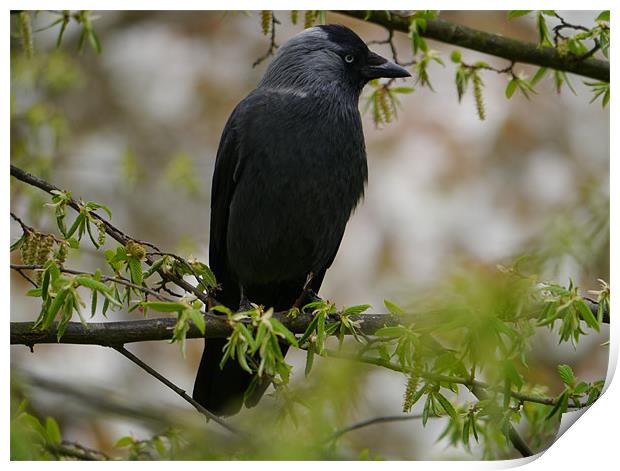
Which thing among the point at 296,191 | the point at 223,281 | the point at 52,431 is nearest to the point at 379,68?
the point at 296,191

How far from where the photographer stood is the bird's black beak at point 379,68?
2881 millimetres

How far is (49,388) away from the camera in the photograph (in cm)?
266

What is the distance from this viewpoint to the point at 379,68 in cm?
291

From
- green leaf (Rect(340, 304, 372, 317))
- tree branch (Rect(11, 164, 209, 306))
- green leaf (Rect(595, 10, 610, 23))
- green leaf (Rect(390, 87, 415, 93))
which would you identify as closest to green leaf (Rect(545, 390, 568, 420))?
green leaf (Rect(340, 304, 372, 317))

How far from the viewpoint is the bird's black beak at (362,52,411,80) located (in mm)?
2881

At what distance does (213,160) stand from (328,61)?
519 mm

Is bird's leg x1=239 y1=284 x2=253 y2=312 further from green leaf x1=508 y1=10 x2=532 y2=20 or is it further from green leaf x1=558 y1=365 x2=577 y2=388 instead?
green leaf x1=508 y1=10 x2=532 y2=20

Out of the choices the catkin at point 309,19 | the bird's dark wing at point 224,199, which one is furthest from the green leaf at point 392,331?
the catkin at point 309,19

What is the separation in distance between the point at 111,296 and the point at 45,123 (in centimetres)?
112

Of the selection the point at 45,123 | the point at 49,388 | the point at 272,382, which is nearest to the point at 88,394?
the point at 49,388

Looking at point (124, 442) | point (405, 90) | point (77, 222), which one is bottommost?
point (124, 442)

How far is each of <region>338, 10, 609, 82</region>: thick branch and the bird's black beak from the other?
4.5 inches

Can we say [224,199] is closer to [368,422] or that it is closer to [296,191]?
[296,191]
